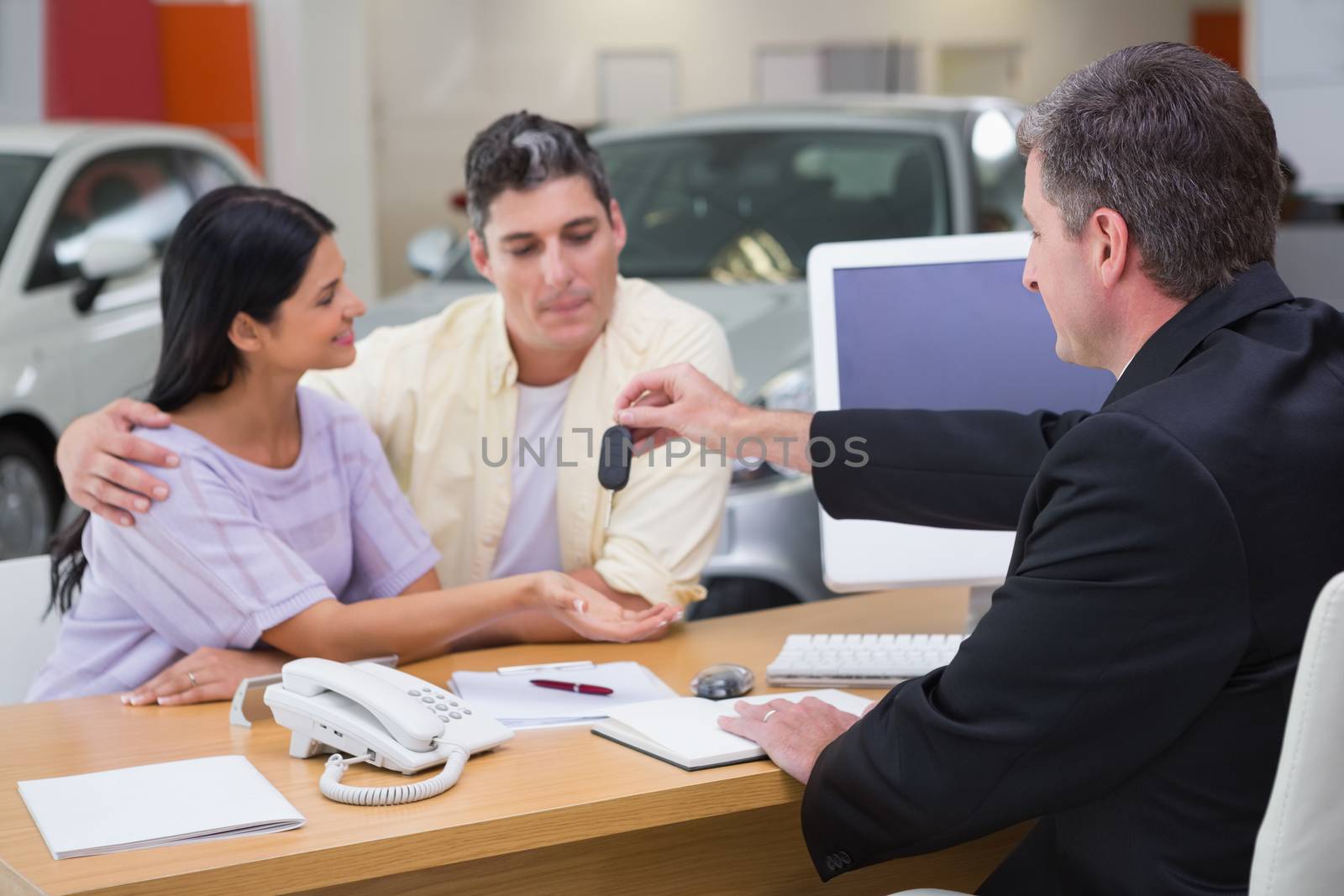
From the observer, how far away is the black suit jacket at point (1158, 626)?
1.33 meters

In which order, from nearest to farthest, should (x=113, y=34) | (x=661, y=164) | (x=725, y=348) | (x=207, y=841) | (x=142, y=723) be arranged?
(x=207, y=841) < (x=142, y=723) < (x=725, y=348) < (x=661, y=164) < (x=113, y=34)

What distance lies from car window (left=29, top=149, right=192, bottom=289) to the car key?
3.45 m

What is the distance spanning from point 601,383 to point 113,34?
19.7ft

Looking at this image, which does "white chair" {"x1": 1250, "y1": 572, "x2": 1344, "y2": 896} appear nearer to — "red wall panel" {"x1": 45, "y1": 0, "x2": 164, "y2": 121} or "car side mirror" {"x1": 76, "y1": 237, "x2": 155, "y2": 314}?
"car side mirror" {"x1": 76, "y1": 237, "x2": 155, "y2": 314}

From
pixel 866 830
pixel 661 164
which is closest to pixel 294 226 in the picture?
pixel 866 830

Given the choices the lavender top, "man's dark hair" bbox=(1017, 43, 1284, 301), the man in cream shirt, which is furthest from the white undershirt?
"man's dark hair" bbox=(1017, 43, 1284, 301)

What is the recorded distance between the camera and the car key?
206 cm

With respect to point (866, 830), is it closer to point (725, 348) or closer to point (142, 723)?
point (142, 723)

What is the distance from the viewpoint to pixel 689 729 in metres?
1.75

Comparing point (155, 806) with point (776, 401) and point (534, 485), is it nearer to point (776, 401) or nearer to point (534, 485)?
point (534, 485)

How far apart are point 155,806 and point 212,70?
725 centimetres

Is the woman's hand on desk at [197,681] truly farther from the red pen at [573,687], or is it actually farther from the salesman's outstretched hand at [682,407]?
the salesman's outstretched hand at [682,407]

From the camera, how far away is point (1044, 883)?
157 cm

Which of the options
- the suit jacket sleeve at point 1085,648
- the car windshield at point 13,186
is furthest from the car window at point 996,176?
the car windshield at point 13,186
